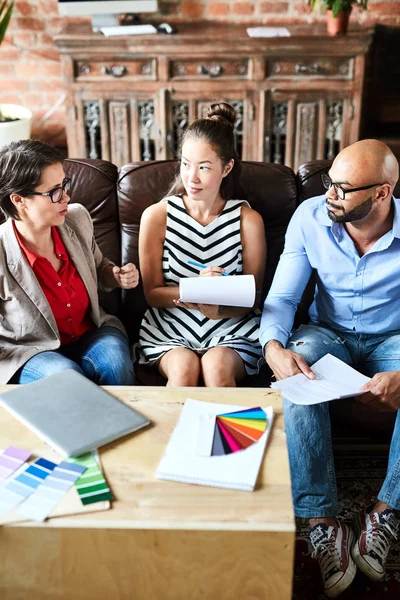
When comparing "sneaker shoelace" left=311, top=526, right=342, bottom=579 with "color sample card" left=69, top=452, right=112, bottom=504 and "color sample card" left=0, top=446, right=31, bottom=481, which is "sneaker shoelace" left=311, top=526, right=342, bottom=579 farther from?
"color sample card" left=0, top=446, right=31, bottom=481

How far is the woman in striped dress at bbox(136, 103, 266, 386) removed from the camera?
2.00 meters

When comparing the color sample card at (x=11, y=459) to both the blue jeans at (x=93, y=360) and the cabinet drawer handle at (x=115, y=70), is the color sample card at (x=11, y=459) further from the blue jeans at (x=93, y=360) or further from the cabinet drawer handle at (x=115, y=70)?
the cabinet drawer handle at (x=115, y=70)

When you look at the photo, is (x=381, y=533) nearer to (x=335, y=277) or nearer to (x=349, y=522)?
(x=349, y=522)

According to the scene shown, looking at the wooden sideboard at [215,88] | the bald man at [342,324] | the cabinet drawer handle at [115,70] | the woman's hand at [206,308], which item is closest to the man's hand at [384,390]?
the bald man at [342,324]

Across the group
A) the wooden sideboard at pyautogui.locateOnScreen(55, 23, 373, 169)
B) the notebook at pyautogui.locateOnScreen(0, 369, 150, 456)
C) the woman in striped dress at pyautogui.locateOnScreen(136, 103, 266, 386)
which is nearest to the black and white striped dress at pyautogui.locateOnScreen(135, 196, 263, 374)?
the woman in striped dress at pyautogui.locateOnScreen(136, 103, 266, 386)

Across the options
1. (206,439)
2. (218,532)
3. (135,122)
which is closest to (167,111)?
(135,122)

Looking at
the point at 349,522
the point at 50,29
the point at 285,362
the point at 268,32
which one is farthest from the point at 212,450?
the point at 50,29

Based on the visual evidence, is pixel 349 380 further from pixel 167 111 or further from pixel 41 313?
pixel 167 111

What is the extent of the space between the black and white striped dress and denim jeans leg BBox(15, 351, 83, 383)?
31 cm

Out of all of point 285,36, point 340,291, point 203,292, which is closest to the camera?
point 203,292

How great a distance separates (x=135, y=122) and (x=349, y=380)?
2304 mm

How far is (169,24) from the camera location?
3.63m

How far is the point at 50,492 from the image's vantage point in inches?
47.7

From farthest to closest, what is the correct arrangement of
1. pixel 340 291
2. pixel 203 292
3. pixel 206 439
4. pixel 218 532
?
pixel 340 291 < pixel 203 292 < pixel 206 439 < pixel 218 532
